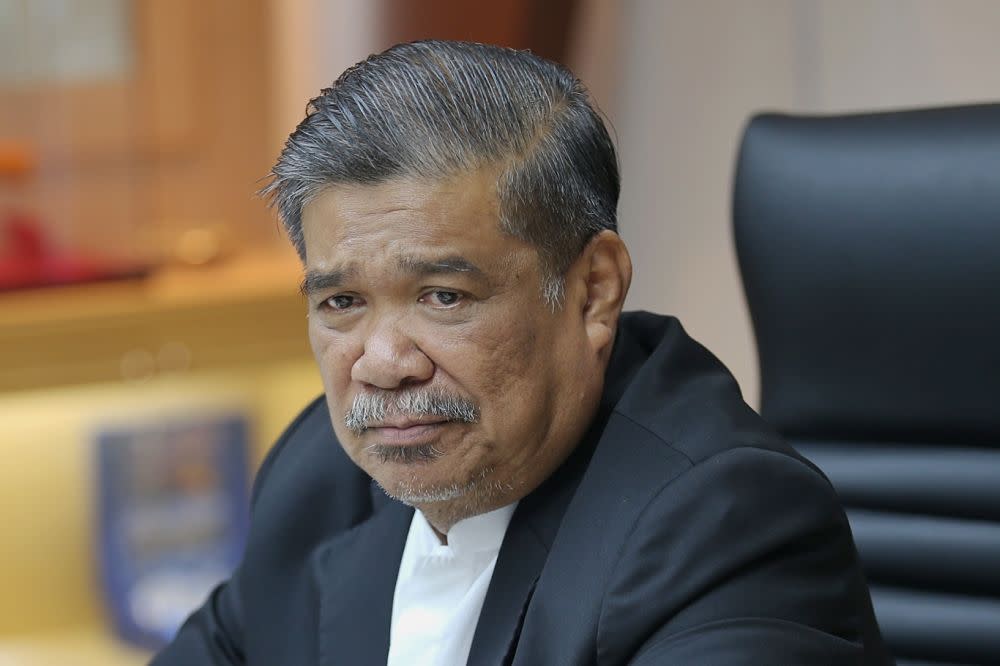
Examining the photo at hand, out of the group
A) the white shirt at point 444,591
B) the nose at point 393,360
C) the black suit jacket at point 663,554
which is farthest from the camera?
the white shirt at point 444,591

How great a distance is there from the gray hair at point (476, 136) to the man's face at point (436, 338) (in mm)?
16

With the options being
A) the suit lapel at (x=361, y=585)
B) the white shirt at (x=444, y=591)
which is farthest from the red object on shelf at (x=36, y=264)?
the white shirt at (x=444, y=591)

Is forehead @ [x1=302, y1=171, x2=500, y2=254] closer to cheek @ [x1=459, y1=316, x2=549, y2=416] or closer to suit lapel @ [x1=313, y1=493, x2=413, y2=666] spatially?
cheek @ [x1=459, y1=316, x2=549, y2=416]

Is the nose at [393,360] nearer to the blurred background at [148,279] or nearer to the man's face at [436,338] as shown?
the man's face at [436,338]

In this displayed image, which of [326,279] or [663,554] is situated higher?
[326,279]

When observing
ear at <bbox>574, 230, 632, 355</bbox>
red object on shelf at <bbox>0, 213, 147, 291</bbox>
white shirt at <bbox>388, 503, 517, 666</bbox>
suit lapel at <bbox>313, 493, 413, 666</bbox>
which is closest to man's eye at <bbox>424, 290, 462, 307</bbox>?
ear at <bbox>574, 230, 632, 355</bbox>

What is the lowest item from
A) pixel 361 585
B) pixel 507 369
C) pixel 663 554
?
pixel 361 585

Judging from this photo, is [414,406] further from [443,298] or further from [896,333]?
[896,333]

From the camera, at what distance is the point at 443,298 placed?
1.22 metres

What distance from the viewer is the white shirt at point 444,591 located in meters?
1.36

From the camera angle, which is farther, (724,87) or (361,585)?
(724,87)

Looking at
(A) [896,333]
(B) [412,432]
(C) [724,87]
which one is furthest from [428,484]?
(C) [724,87]

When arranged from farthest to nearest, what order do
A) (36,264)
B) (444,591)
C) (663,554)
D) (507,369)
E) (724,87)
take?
(36,264)
(724,87)
(444,591)
(507,369)
(663,554)

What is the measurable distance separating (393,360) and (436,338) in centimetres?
4
